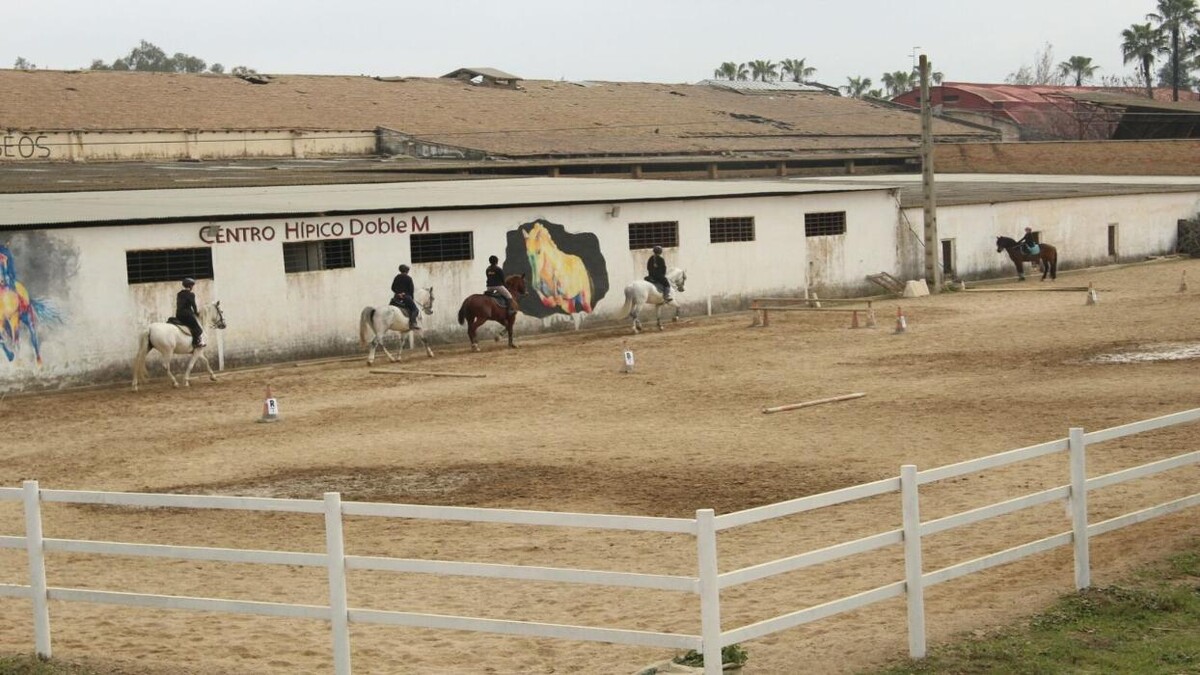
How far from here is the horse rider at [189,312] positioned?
26908mm

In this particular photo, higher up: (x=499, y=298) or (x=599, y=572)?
(x=499, y=298)

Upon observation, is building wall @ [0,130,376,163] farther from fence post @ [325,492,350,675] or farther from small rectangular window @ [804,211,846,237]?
fence post @ [325,492,350,675]

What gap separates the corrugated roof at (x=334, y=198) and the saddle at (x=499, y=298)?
2.28 m

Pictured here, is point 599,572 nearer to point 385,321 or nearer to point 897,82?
point 385,321

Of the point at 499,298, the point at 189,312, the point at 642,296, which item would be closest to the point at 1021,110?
the point at 642,296

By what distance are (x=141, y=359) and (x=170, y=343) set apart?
1.91 ft

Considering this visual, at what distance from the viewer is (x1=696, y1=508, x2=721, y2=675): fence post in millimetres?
8391

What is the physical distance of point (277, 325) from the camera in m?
30.3

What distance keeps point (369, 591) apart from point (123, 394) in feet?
51.7

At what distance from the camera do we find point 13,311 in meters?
26.8

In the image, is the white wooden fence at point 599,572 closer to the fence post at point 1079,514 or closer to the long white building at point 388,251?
the fence post at point 1079,514

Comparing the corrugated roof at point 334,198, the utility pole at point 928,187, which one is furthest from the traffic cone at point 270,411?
the utility pole at point 928,187

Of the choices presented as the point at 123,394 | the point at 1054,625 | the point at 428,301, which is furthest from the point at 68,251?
the point at 1054,625

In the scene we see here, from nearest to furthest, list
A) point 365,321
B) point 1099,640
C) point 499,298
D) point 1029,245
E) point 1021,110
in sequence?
point 1099,640 → point 365,321 → point 499,298 → point 1029,245 → point 1021,110
